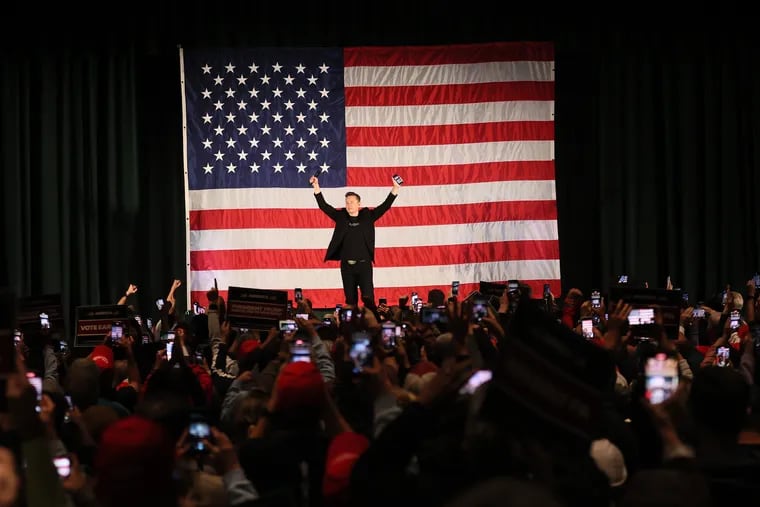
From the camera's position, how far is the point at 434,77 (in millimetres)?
16188

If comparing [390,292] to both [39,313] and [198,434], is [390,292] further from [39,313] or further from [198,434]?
[198,434]

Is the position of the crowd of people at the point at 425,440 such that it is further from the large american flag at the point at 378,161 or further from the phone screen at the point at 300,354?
the large american flag at the point at 378,161

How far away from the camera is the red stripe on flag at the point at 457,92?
1612 centimetres

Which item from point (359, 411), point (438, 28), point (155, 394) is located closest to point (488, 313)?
point (359, 411)

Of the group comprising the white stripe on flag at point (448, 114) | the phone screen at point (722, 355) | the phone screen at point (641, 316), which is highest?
the white stripe on flag at point (448, 114)

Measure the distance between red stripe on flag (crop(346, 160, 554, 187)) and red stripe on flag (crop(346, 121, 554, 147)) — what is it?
1.16 ft

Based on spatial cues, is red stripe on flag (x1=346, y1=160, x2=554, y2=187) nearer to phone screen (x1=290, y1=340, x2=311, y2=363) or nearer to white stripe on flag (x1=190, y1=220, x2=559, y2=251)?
white stripe on flag (x1=190, y1=220, x2=559, y2=251)

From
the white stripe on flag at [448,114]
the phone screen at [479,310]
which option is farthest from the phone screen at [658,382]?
the white stripe on flag at [448,114]

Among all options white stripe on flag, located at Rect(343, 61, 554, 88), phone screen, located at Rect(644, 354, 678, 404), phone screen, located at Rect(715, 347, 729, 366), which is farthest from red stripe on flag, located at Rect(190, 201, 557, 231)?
phone screen, located at Rect(644, 354, 678, 404)

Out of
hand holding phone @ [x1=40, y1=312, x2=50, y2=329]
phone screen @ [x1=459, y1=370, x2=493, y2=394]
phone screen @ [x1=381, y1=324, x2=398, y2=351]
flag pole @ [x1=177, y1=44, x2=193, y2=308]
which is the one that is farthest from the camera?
flag pole @ [x1=177, y1=44, x2=193, y2=308]

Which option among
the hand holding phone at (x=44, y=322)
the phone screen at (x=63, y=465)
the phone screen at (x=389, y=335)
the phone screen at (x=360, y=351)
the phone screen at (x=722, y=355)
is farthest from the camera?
the hand holding phone at (x=44, y=322)

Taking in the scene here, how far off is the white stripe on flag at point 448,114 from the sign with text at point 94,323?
7.60 meters

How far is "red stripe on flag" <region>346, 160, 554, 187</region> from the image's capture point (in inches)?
629

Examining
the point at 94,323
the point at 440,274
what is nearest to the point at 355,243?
the point at 440,274
